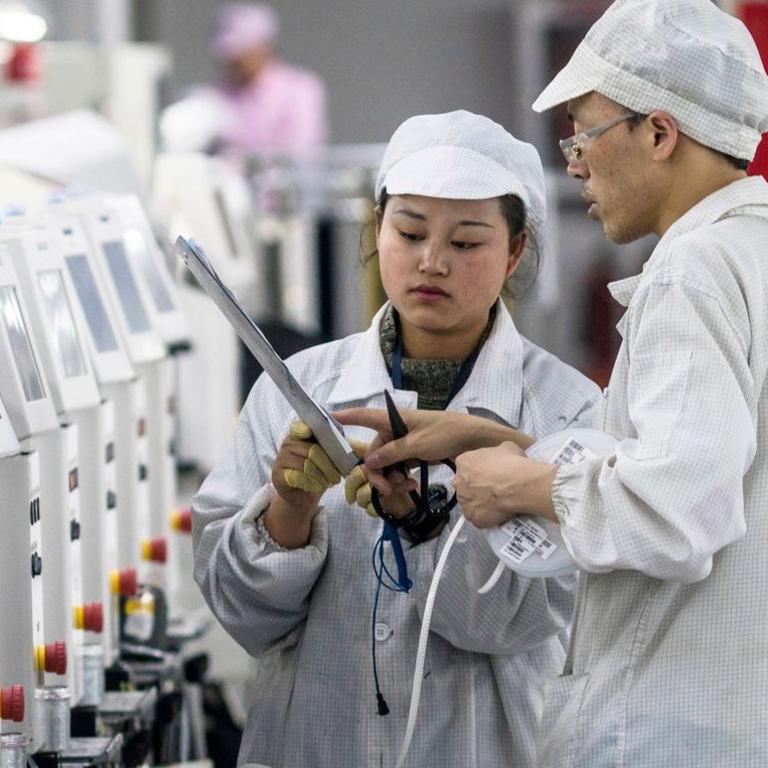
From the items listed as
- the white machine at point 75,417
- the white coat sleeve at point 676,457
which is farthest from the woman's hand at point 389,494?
the white machine at point 75,417

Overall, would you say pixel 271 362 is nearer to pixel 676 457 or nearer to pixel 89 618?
pixel 676 457

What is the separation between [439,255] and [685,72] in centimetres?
51

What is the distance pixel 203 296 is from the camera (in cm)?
591

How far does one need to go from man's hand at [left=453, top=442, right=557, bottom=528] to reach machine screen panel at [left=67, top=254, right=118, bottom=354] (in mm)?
1396

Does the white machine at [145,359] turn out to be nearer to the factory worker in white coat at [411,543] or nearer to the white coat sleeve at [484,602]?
the factory worker in white coat at [411,543]

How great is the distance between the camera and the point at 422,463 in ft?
7.99

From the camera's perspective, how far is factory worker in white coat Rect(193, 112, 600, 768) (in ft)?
8.23

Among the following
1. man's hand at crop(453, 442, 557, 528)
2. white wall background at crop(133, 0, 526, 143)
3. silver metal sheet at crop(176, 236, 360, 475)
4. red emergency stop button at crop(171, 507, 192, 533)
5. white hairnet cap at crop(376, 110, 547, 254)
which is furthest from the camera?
white wall background at crop(133, 0, 526, 143)

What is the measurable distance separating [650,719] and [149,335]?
1975 millimetres

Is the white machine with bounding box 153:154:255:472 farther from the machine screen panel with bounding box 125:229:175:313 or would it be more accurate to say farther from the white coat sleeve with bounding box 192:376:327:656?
the white coat sleeve with bounding box 192:376:327:656

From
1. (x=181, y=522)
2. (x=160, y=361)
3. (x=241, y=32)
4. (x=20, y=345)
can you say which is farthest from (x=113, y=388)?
Answer: (x=241, y=32)

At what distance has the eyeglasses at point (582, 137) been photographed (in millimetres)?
2213

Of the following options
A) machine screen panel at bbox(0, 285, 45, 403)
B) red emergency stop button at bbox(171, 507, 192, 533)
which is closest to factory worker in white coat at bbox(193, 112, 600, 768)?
machine screen panel at bbox(0, 285, 45, 403)

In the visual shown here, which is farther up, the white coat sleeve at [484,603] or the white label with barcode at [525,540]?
the white label with barcode at [525,540]
